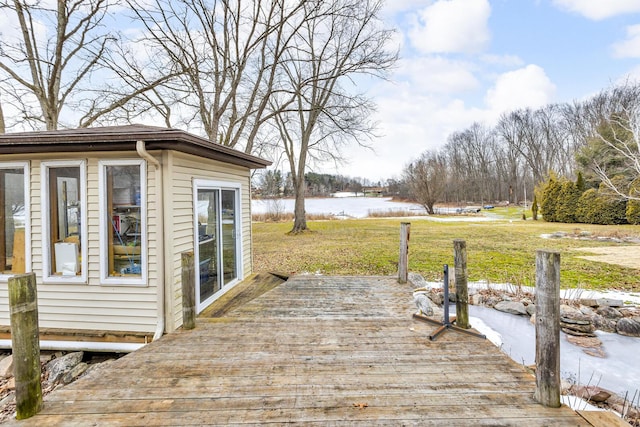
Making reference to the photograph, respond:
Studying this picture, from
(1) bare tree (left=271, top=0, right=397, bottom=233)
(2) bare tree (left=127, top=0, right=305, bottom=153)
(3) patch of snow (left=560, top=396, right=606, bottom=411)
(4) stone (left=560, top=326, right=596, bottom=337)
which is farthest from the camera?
(1) bare tree (left=271, top=0, right=397, bottom=233)

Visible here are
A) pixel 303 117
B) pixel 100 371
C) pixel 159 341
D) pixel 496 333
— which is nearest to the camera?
pixel 100 371

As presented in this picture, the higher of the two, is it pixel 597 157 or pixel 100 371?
pixel 597 157

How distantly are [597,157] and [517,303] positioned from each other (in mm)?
20160

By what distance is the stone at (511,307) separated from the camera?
18.4ft

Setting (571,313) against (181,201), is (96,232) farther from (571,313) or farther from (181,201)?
(571,313)

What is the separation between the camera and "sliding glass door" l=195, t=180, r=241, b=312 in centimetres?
452

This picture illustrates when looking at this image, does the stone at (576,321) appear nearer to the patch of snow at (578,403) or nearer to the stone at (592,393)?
the stone at (592,393)

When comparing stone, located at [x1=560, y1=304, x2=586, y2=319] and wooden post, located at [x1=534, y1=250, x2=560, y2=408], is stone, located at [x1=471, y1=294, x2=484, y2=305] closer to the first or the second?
stone, located at [x1=560, y1=304, x2=586, y2=319]

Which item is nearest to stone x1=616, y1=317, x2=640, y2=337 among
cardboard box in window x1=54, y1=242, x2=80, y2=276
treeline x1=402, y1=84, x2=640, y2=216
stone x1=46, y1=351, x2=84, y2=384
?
stone x1=46, y1=351, x2=84, y2=384

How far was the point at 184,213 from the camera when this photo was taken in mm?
4188

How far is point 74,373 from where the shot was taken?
3.76 meters

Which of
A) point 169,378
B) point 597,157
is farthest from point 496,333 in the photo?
point 597,157

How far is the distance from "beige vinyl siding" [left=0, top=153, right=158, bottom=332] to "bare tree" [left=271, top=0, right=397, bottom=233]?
8554 millimetres

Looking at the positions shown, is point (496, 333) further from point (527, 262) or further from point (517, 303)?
point (527, 262)
